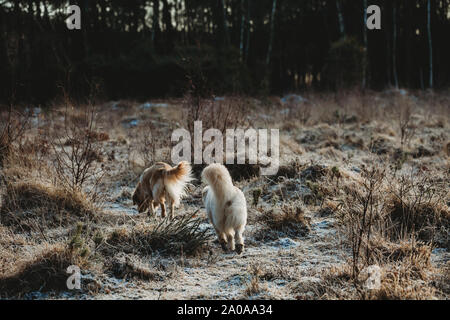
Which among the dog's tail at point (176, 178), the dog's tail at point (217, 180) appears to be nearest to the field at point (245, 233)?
the dog's tail at point (176, 178)

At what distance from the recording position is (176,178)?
3814 mm

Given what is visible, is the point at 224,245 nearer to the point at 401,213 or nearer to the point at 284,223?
the point at 284,223

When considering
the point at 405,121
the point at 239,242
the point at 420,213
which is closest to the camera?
the point at 239,242

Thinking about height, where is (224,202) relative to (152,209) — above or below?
above

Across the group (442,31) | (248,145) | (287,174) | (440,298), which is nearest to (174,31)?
(442,31)

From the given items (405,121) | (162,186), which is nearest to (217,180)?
(162,186)

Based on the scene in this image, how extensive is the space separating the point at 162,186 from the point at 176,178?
204mm

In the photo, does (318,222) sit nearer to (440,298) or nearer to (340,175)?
(340,175)

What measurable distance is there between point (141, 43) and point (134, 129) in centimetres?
837

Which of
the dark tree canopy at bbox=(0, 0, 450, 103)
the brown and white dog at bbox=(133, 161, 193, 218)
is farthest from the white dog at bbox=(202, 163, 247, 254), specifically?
the dark tree canopy at bbox=(0, 0, 450, 103)

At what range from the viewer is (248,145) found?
21.7ft

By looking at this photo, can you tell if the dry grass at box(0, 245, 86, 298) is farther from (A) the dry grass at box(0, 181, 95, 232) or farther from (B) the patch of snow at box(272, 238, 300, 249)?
(B) the patch of snow at box(272, 238, 300, 249)

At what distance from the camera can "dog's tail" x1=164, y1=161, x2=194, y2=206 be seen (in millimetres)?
3742

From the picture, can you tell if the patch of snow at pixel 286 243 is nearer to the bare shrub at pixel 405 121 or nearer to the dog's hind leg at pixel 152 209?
the dog's hind leg at pixel 152 209
